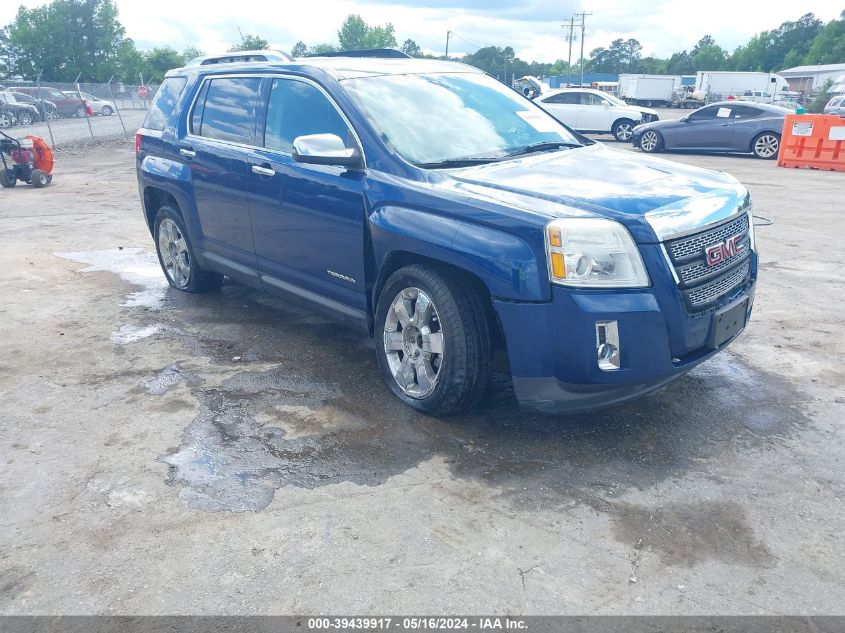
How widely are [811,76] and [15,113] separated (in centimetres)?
8216

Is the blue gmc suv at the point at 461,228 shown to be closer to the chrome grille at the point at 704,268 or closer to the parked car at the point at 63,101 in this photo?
the chrome grille at the point at 704,268

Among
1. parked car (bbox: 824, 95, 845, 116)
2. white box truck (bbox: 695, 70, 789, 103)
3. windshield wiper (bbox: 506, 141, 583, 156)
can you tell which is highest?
windshield wiper (bbox: 506, 141, 583, 156)

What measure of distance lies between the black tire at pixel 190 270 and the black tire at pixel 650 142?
15.4 metres

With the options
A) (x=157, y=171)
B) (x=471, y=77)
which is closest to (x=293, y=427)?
(x=471, y=77)

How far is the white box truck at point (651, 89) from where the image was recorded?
59.5m

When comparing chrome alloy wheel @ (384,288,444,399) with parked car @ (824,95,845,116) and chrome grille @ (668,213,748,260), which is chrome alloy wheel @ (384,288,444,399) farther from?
parked car @ (824,95,845,116)

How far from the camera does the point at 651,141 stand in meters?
19.3

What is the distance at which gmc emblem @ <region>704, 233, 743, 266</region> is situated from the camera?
3600 millimetres

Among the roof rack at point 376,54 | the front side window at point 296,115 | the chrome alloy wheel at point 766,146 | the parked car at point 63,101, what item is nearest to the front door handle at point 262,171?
the front side window at point 296,115

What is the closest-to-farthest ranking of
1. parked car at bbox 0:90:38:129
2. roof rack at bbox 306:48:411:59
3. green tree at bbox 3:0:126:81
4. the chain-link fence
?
1. roof rack at bbox 306:48:411:59
2. the chain-link fence
3. parked car at bbox 0:90:38:129
4. green tree at bbox 3:0:126:81

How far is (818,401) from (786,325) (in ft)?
4.71

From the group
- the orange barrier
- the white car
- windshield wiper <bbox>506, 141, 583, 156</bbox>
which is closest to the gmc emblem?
windshield wiper <bbox>506, 141, 583, 156</bbox>

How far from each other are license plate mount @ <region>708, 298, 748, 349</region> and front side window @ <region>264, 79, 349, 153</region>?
2.29 metres

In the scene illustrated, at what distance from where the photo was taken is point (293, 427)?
398cm
